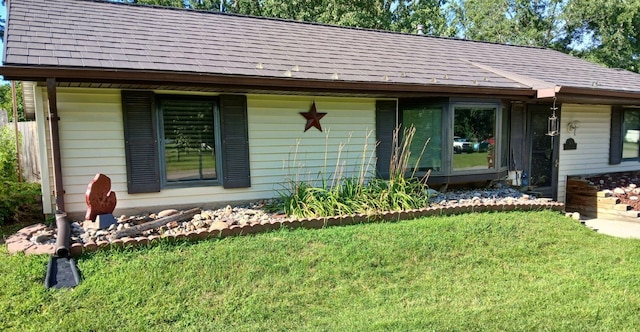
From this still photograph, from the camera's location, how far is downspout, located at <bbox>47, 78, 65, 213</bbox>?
4188mm

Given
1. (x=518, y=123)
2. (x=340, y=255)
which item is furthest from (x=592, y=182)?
(x=340, y=255)

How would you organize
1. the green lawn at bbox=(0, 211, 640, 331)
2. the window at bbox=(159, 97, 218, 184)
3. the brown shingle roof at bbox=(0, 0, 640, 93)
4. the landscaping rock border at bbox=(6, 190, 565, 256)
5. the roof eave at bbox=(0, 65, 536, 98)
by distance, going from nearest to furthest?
the green lawn at bbox=(0, 211, 640, 331), the landscaping rock border at bbox=(6, 190, 565, 256), the roof eave at bbox=(0, 65, 536, 98), the brown shingle roof at bbox=(0, 0, 640, 93), the window at bbox=(159, 97, 218, 184)

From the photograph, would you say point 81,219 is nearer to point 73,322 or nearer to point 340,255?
point 73,322

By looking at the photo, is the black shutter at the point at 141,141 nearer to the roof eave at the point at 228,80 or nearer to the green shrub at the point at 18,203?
the roof eave at the point at 228,80

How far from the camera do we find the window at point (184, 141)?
510cm

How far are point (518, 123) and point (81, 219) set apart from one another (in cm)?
703

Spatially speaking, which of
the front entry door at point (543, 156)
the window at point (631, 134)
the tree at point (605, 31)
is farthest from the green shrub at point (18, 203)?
the tree at point (605, 31)

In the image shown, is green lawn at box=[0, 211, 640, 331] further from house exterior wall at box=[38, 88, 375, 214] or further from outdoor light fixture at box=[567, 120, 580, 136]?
outdoor light fixture at box=[567, 120, 580, 136]

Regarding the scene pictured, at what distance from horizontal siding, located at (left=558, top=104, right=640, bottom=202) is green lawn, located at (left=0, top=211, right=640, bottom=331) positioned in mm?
3634

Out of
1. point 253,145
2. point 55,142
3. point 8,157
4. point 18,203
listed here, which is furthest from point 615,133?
point 8,157

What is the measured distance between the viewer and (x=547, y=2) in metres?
18.4

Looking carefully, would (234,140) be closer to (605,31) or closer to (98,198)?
(98,198)

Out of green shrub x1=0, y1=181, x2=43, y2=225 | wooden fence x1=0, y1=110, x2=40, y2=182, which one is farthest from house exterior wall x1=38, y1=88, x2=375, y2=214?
wooden fence x1=0, y1=110, x2=40, y2=182

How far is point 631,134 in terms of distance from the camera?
8.83 meters
